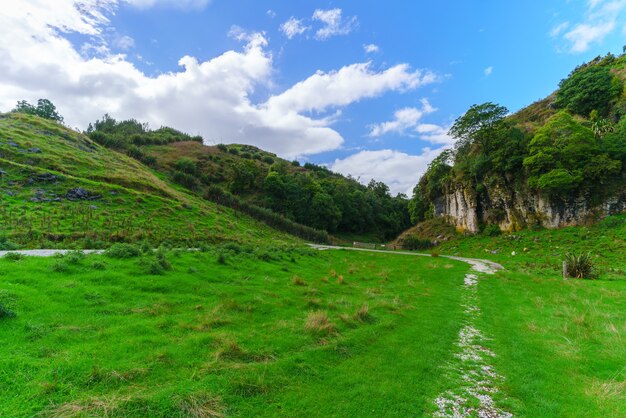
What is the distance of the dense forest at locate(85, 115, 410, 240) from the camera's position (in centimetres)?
8662

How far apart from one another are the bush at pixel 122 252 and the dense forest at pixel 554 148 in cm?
4879

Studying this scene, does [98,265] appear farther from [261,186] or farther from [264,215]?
[261,186]

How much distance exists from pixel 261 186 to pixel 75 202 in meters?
64.9

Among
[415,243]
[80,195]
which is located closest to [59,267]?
[80,195]

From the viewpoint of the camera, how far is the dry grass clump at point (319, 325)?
9367 millimetres

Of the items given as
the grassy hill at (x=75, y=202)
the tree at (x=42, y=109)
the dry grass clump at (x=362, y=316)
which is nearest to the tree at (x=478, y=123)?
the grassy hill at (x=75, y=202)

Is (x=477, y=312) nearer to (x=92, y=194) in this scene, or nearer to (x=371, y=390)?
(x=371, y=390)

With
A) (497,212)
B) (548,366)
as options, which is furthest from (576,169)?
(548,366)

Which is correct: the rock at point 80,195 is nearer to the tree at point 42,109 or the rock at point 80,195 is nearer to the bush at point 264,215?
the bush at point 264,215

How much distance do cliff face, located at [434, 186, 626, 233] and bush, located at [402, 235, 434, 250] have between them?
7050 mm

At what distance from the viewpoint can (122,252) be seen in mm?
14570

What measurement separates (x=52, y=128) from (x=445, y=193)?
8644 centimetres

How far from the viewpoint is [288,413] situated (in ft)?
18.2

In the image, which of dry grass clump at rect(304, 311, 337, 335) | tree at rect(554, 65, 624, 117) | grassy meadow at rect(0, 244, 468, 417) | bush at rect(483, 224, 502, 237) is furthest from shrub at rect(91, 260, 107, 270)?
tree at rect(554, 65, 624, 117)
